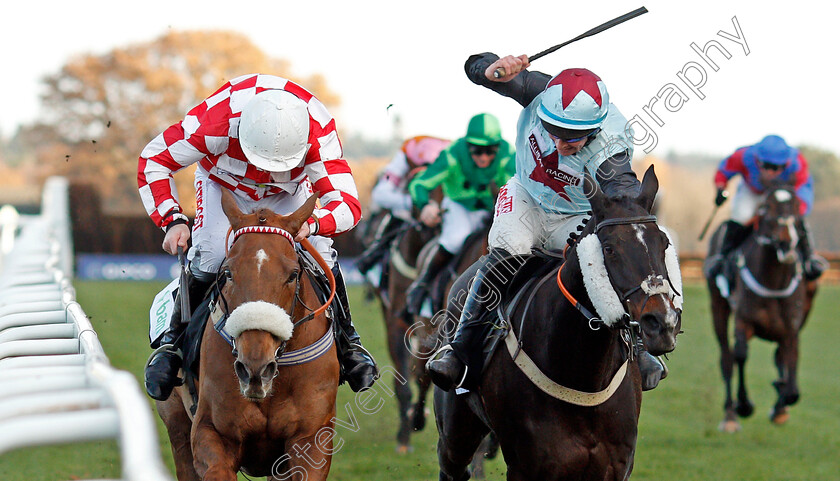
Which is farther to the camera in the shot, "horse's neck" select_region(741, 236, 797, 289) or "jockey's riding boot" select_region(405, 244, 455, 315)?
"horse's neck" select_region(741, 236, 797, 289)

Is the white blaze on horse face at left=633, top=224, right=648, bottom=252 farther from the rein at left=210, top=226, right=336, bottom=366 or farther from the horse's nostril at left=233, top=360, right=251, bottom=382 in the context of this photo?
the horse's nostril at left=233, top=360, right=251, bottom=382

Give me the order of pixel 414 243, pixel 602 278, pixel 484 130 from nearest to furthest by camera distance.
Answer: pixel 602 278 → pixel 484 130 → pixel 414 243

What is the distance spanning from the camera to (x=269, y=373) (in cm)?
319

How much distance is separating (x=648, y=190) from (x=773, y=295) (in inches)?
223

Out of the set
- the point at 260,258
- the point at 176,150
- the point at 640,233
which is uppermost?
the point at 640,233

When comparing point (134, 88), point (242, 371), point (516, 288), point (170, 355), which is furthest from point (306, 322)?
point (134, 88)

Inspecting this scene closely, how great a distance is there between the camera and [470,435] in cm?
442

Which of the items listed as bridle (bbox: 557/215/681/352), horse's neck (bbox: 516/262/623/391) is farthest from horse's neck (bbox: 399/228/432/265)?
bridle (bbox: 557/215/681/352)

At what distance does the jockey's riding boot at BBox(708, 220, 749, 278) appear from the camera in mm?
8945

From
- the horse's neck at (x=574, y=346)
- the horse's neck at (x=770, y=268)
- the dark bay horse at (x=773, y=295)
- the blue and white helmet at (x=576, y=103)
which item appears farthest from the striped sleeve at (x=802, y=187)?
the horse's neck at (x=574, y=346)

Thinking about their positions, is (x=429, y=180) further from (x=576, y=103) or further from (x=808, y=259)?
(x=576, y=103)

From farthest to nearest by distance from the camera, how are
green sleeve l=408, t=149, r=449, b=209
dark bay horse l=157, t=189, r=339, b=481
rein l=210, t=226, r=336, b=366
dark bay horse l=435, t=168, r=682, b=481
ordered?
1. green sleeve l=408, t=149, r=449, b=209
2. rein l=210, t=226, r=336, b=366
3. dark bay horse l=157, t=189, r=339, b=481
4. dark bay horse l=435, t=168, r=682, b=481

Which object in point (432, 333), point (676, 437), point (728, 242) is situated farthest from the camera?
point (728, 242)

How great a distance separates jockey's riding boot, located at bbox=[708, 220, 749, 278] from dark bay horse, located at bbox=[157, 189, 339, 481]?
20.0 ft
